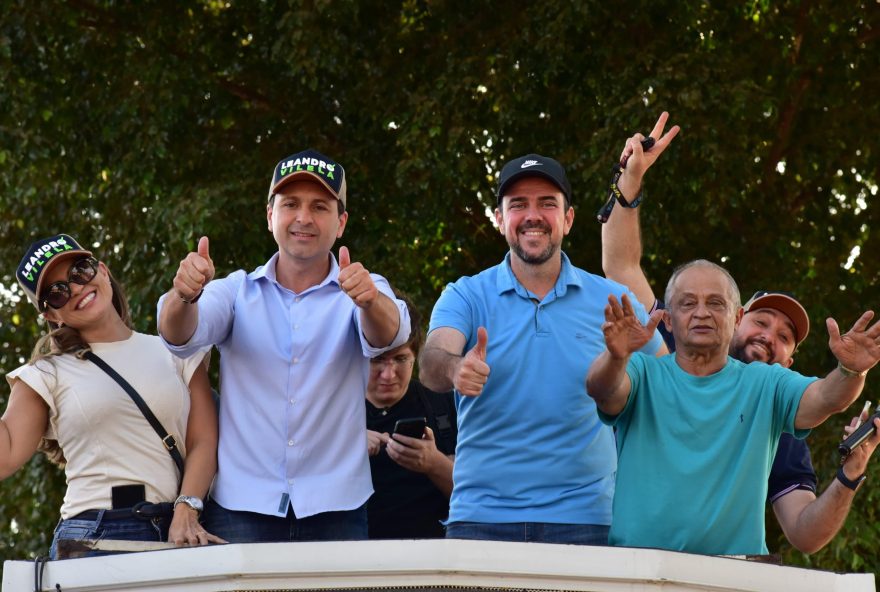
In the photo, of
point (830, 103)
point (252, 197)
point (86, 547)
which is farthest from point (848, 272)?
point (86, 547)

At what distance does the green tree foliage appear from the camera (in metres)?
9.55

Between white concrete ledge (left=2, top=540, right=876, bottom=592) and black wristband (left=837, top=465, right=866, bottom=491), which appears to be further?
black wristband (left=837, top=465, right=866, bottom=491)

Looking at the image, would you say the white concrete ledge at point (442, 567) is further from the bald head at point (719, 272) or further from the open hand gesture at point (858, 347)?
the bald head at point (719, 272)

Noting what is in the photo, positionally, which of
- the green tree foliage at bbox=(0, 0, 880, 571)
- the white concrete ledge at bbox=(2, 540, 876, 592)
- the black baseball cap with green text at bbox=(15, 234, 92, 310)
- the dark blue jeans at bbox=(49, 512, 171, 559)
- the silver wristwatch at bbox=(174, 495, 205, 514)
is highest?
the green tree foliage at bbox=(0, 0, 880, 571)

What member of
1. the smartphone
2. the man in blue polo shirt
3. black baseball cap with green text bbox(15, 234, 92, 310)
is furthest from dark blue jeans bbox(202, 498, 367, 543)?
black baseball cap with green text bbox(15, 234, 92, 310)

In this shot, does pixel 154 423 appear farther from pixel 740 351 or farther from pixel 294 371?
pixel 740 351

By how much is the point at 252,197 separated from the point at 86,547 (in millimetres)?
6204

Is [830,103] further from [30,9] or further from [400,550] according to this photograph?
[400,550]

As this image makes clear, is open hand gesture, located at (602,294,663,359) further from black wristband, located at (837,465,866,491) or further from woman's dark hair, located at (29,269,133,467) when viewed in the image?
woman's dark hair, located at (29,269,133,467)

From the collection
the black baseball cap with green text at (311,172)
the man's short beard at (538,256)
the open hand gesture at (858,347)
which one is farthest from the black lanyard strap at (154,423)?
the open hand gesture at (858,347)

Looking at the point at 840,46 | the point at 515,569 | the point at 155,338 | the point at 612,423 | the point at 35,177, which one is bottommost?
the point at 515,569

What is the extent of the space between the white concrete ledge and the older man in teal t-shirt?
94cm

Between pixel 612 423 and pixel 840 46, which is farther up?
pixel 840 46

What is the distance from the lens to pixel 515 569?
109 inches
